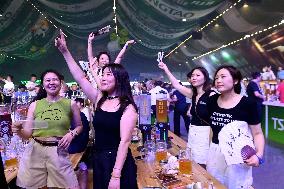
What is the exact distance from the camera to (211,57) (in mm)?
20203

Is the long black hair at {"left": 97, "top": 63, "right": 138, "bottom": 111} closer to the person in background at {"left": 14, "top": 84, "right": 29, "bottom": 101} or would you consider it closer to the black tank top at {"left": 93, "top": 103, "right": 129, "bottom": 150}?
the black tank top at {"left": 93, "top": 103, "right": 129, "bottom": 150}

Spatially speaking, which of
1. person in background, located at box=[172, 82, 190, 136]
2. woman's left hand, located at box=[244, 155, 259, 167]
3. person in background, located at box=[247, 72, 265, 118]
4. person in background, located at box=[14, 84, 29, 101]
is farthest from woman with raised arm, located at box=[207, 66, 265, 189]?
person in background, located at box=[172, 82, 190, 136]

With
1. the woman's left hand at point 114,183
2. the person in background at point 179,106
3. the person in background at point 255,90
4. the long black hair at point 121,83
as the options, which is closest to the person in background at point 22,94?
the person in background at point 179,106

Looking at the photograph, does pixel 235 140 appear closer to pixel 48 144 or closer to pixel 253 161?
pixel 253 161

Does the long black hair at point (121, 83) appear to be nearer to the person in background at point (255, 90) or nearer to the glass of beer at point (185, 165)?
the glass of beer at point (185, 165)

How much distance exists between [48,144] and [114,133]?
2.04ft

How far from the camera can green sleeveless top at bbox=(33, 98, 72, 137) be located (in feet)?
8.58

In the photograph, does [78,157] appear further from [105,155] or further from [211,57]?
[211,57]

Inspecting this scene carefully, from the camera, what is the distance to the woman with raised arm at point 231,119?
2420 mm

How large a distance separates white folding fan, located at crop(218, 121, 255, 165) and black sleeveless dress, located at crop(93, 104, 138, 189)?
0.66m

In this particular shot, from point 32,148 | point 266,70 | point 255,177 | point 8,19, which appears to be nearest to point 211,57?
point 266,70

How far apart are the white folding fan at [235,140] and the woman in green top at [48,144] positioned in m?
1.14

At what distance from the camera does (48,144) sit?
102 inches

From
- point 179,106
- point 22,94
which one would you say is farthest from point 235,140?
point 22,94
